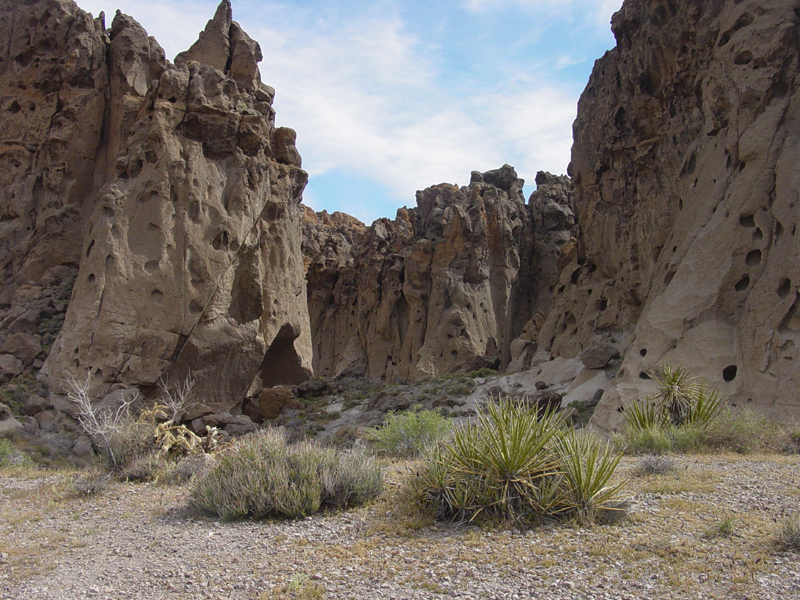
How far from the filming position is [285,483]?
299 inches

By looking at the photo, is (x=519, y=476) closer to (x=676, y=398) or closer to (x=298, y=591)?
(x=298, y=591)

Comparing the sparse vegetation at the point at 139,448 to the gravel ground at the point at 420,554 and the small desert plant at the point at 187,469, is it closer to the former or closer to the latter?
the small desert plant at the point at 187,469

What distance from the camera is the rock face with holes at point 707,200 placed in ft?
44.2

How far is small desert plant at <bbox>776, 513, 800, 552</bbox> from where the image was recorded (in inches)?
214

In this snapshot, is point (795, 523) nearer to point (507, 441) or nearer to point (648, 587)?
point (648, 587)

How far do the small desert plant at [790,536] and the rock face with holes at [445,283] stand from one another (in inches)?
961

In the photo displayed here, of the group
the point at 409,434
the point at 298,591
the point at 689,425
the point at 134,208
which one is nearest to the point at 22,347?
the point at 134,208

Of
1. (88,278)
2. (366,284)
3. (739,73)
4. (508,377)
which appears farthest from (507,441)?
(366,284)

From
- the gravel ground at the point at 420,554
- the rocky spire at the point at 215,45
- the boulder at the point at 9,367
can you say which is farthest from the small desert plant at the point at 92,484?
the rocky spire at the point at 215,45

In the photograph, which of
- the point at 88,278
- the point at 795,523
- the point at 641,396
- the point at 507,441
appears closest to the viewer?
the point at 795,523

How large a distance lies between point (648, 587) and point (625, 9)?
23.7 meters

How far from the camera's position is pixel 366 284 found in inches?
1807

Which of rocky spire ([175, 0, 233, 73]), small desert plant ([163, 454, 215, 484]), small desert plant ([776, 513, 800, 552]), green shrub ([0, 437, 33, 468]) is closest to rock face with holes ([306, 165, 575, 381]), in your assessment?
rocky spire ([175, 0, 233, 73])

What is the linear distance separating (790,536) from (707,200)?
1272 centimetres
